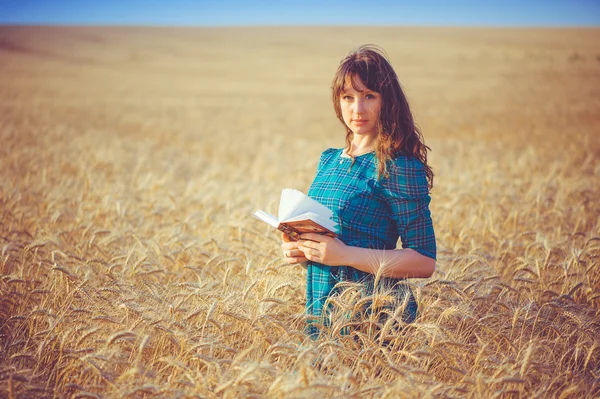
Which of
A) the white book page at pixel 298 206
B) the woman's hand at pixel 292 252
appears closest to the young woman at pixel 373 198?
the woman's hand at pixel 292 252

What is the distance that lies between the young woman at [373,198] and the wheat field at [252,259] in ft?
0.66

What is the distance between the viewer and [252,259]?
3.78 meters

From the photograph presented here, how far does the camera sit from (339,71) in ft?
8.11

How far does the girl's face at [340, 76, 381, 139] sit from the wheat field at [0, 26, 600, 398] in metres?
0.66

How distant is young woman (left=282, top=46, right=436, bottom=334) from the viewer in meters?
2.30

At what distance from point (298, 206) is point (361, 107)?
0.64 meters

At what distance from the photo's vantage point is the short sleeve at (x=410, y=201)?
2.30m

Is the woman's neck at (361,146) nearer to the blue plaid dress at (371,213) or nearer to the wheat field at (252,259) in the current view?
the blue plaid dress at (371,213)

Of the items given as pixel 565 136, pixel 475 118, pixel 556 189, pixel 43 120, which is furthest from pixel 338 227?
pixel 475 118

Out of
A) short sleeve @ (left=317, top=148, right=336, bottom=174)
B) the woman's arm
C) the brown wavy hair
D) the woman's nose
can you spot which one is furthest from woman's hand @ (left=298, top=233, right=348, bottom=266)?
the woman's nose

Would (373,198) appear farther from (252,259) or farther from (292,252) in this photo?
(252,259)

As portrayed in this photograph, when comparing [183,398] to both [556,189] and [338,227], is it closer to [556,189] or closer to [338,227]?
[338,227]

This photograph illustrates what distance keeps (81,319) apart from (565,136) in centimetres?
1156

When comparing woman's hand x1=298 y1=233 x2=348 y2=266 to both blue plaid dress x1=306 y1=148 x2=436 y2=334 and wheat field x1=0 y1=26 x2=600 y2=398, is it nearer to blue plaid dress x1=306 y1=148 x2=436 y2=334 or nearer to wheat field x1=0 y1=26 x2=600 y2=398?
blue plaid dress x1=306 y1=148 x2=436 y2=334
